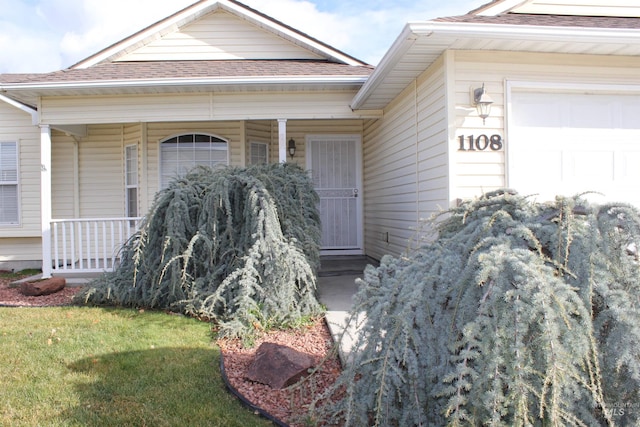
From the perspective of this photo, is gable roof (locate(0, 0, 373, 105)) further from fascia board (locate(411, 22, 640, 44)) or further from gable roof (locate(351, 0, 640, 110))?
fascia board (locate(411, 22, 640, 44))

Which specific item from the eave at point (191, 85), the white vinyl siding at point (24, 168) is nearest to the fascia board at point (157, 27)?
the eave at point (191, 85)

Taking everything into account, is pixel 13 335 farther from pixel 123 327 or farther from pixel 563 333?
pixel 563 333

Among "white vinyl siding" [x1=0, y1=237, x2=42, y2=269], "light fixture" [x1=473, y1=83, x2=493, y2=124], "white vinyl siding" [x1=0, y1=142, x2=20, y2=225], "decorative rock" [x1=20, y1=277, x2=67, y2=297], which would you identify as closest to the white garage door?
"light fixture" [x1=473, y1=83, x2=493, y2=124]

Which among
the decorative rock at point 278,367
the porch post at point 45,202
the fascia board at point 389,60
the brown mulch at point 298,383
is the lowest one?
the brown mulch at point 298,383

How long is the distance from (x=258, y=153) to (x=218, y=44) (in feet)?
7.56

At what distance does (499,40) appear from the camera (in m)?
4.69

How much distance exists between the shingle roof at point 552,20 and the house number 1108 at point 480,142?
1224 mm

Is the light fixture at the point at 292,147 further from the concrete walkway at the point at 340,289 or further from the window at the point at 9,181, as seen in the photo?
the window at the point at 9,181

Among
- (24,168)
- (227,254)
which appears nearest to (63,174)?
(24,168)

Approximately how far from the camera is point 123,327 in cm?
476

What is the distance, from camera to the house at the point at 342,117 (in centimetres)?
504

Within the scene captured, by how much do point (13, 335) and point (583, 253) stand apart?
16.9 feet

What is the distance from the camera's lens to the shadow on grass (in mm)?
2887

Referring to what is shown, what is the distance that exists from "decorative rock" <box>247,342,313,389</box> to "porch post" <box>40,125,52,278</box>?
533 cm
